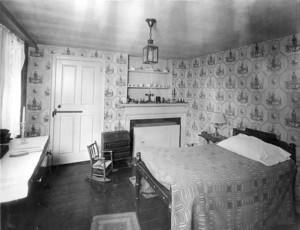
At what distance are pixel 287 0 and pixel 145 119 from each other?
3.51m

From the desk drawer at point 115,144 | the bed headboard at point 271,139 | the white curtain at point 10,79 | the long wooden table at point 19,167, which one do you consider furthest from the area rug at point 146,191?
the white curtain at point 10,79

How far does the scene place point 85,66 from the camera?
4.08m

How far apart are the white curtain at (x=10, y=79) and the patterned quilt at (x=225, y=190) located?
2024 mm

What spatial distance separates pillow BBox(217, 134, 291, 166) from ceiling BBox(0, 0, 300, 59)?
1.61 meters

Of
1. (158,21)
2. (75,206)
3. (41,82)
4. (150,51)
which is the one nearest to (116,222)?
(75,206)

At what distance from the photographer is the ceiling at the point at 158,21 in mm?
1956

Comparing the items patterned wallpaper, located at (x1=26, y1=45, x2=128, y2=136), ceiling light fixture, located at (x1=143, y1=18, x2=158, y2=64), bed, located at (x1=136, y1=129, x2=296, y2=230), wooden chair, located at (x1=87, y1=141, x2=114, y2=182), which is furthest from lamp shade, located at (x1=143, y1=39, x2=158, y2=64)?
patterned wallpaper, located at (x1=26, y1=45, x2=128, y2=136)

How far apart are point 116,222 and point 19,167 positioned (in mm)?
1280

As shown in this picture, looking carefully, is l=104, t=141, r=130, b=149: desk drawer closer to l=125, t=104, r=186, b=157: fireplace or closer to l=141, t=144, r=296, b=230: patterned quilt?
l=125, t=104, r=186, b=157: fireplace

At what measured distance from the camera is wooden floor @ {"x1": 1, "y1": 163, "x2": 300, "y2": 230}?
2.20m

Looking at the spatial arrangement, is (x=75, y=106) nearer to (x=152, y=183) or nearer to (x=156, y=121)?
(x=156, y=121)

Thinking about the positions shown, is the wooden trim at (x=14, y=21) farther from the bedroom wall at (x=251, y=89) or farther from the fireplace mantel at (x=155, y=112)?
the bedroom wall at (x=251, y=89)

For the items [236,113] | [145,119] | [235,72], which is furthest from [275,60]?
[145,119]

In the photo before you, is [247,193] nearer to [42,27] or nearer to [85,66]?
[42,27]
